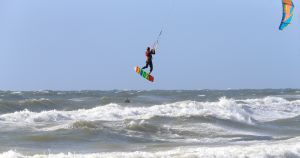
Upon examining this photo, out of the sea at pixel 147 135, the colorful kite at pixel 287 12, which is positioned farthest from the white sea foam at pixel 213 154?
the colorful kite at pixel 287 12

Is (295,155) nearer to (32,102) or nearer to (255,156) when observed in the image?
(255,156)

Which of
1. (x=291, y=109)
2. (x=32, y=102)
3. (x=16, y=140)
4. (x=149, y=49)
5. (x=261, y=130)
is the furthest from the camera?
(x=291, y=109)

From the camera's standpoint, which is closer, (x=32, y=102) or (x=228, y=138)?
(x=228, y=138)

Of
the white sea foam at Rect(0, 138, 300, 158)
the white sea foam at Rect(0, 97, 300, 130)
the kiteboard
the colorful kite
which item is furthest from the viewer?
the white sea foam at Rect(0, 97, 300, 130)

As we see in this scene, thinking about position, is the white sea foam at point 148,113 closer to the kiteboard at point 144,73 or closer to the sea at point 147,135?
the sea at point 147,135

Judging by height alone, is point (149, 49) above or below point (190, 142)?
above

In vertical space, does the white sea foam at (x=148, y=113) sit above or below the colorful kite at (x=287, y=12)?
below

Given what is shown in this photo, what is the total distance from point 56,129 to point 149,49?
3.48 meters

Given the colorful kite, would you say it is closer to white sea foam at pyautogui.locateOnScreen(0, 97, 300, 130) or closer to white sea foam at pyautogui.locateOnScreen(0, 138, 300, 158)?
white sea foam at pyautogui.locateOnScreen(0, 138, 300, 158)

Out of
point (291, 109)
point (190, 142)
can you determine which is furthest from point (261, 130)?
point (291, 109)

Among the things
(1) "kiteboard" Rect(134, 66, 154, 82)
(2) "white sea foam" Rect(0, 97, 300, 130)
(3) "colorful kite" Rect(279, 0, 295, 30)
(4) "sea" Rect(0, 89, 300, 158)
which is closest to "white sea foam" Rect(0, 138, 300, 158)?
(4) "sea" Rect(0, 89, 300, 158)

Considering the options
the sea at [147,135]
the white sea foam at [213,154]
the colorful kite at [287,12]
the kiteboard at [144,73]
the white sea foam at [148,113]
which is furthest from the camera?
the white sea foam at [148,113]

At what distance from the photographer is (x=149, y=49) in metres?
17.0

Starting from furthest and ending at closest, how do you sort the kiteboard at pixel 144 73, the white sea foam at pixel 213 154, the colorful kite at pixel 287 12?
the kiteboard at pixel 144 73 < the colorful kite at pixel 287 12 < the white sea foam at pixel 213 154
